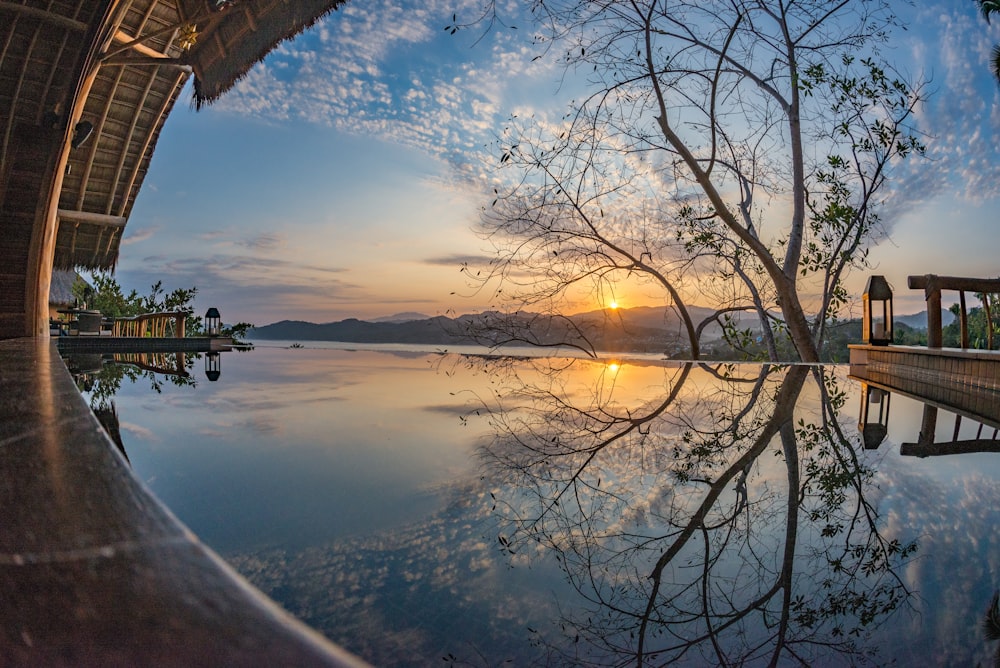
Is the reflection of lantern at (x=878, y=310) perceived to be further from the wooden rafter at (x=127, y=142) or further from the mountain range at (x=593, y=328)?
the wooden rafter at (x=127, y=142)

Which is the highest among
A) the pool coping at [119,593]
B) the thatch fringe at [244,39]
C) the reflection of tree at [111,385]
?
the thatch fringe at [244,39]

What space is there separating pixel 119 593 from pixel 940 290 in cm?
548

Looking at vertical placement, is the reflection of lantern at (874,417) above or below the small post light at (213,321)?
below

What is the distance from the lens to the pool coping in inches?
9.6

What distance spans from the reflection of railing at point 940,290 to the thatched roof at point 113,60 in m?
6.74

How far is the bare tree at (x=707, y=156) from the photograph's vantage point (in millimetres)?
4750

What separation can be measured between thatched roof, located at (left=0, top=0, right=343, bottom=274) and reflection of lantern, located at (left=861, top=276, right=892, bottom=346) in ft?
21.3

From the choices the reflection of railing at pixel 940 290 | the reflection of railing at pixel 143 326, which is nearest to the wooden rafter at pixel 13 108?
the reflection of railing at pixel 143 326

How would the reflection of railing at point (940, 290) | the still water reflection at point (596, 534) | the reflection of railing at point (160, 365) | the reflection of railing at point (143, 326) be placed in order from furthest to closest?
the reflection of railing at point (143, 326) < the reflection of railing at point (940, 290) < the reflection of railing at point (160, 365) < the still water reflection at point (596, 534)

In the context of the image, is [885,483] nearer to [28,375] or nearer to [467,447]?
[467,447]

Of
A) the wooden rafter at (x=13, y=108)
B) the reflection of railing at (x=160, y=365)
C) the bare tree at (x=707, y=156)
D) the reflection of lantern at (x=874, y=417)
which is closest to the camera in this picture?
the reflection of lantern at (x=874, y=417)

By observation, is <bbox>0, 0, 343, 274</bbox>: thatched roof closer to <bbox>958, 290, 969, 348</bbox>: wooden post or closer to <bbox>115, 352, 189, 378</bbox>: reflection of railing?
<bbox>115, 352, 189, 378</bbox>: reflection of railing

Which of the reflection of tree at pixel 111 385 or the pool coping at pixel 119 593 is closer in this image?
the pool coping at pixel 119 593

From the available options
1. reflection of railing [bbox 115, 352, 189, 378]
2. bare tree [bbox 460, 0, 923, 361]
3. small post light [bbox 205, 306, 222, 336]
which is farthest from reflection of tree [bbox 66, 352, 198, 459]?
small post light [bbox 205, 306, 222, 336]
